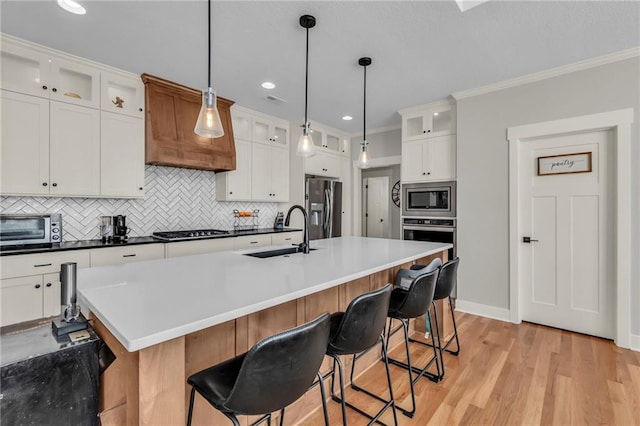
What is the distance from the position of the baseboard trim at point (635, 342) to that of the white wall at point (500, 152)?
0.04 metres

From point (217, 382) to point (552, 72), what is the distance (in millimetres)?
3897

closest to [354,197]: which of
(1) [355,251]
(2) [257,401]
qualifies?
(1) [355,251]

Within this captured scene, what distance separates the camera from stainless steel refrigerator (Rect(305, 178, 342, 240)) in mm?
4941

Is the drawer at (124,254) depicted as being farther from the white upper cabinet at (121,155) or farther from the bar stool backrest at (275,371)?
the bar stool backrest at (275,371)

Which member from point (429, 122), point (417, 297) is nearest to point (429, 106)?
point (429, 122)

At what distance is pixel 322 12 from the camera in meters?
2.17

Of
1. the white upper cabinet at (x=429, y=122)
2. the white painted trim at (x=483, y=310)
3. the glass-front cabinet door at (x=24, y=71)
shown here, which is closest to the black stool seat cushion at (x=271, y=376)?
the glass-front cabinet door at (x=24, y=71)

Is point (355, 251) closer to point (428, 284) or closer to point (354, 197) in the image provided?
point (428, 284)

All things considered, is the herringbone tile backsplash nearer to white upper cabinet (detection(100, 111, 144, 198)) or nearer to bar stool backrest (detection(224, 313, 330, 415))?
white upper cabinet (detection(100, 111, 144, 198))

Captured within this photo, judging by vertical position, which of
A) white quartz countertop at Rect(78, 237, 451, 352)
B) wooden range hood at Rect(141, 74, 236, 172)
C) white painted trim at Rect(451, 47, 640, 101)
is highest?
white painted trim at Rect(451, 47, 640, 101)

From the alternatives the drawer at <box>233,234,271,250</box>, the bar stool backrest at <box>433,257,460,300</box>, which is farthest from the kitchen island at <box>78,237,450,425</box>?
the drawer at <box>233,234,271,250</box>

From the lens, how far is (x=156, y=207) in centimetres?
364

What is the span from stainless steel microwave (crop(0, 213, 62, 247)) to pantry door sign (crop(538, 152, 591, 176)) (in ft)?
15.7

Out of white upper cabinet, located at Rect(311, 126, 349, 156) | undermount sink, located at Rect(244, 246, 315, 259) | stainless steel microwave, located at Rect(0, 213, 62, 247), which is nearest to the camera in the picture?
undermount sink, located at Rect(244, 246, 315, 259)
